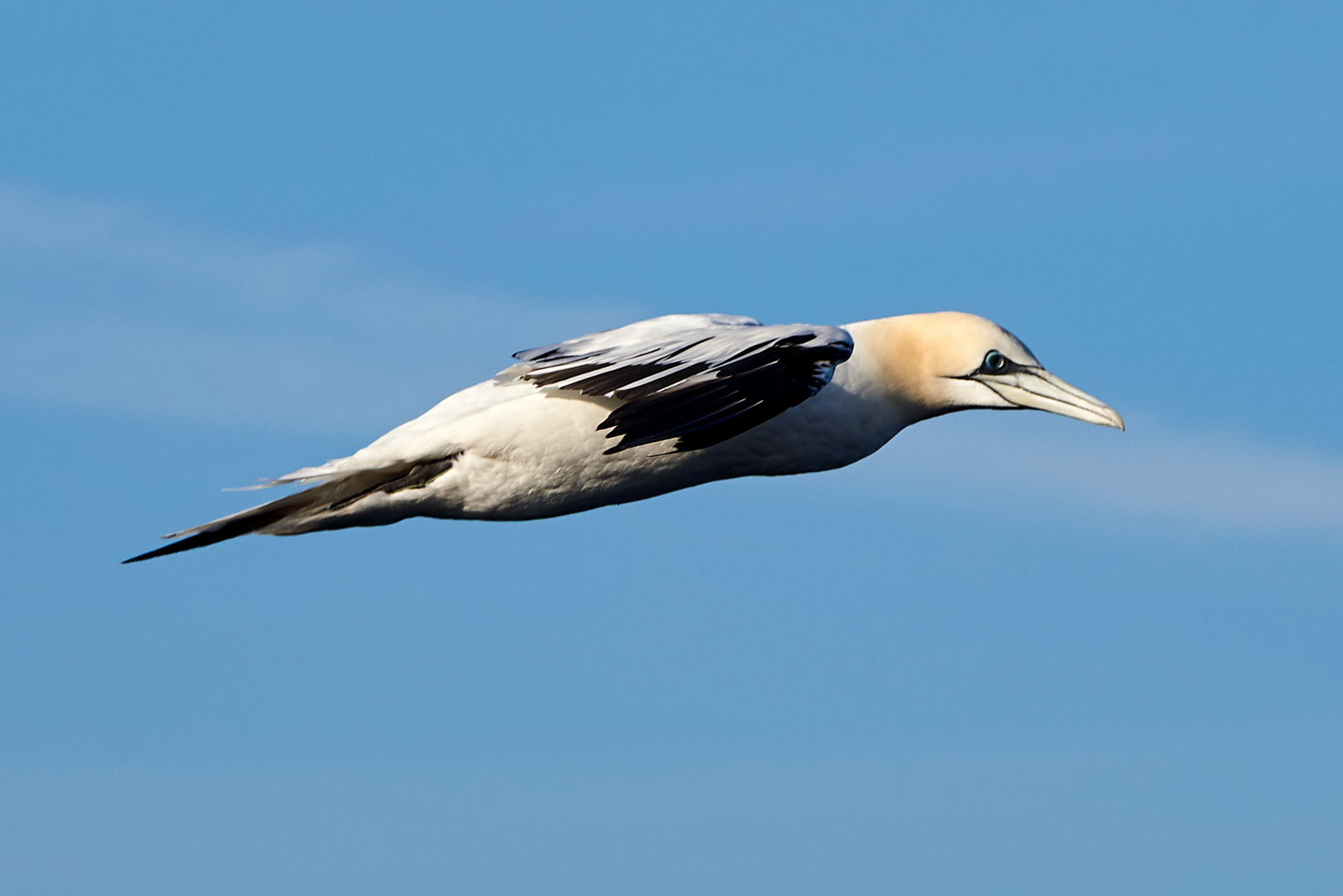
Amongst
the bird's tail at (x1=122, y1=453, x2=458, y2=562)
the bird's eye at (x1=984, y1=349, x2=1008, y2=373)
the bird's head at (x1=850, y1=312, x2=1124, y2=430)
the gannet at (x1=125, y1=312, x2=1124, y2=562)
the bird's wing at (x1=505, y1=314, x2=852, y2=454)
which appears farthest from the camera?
the bird's eye at (x1=984, y1=349, x2=1008, y2=373)

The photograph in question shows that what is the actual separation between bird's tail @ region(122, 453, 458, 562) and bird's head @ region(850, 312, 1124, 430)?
13.0 feet

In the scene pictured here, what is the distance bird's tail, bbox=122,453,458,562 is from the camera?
1485cm

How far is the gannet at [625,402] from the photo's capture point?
45.1 ft

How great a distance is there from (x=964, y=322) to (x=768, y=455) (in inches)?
87.9

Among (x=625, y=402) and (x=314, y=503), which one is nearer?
(x=625, y=402)

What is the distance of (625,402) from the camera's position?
13.3 metres

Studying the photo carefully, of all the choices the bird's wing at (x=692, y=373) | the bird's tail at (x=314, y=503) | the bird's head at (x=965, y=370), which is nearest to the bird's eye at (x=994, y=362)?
the bird's head at (x=965, y=370)

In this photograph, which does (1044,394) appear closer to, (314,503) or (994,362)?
(994,362)

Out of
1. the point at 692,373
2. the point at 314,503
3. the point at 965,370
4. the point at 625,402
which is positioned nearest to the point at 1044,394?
the point at 965,370

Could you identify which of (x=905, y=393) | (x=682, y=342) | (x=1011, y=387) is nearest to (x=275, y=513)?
(x=682, y=342)

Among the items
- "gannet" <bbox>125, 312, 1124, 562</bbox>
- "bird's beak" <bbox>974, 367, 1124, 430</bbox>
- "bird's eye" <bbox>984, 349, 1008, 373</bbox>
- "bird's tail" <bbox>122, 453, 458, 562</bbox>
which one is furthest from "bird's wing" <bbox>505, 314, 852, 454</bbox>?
"bird's beak" <bbox>974, 367, 1124, 430</bbox>

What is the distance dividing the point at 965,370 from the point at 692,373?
→ 11.1ft

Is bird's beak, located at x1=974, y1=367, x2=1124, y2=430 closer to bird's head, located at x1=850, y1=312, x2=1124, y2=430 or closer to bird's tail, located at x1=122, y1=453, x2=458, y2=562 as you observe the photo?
bird's head, located at x1=850, y1=312, x2=1124, y2=430

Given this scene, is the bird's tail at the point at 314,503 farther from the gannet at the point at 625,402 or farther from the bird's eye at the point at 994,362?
the bird's eye at the point at 994,362
